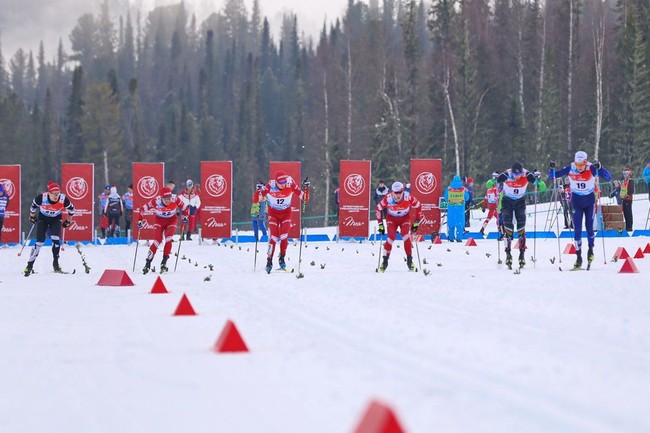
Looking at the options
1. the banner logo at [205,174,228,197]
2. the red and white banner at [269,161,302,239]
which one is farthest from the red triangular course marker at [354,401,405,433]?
the banner logo at [205,174,228,197]

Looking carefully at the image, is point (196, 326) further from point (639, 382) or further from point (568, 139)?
point (568, 139)

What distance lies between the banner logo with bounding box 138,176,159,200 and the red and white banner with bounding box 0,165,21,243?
→ 3631mm

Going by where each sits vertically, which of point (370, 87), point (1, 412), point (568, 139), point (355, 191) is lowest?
point (1, 412)

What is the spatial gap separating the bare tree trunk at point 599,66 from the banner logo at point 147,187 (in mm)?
23030

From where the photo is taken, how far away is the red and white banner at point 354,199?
28375mm

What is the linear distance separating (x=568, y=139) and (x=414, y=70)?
944 centimetres

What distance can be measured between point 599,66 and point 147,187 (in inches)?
1019

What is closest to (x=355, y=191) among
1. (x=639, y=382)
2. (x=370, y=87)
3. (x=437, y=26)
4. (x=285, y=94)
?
(x=639, y=382)

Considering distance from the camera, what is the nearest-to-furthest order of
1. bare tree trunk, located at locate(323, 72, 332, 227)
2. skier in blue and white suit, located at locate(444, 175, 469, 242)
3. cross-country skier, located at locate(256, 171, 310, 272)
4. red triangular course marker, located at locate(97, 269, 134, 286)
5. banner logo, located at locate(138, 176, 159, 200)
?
red triangular course marker, located at locate(97, 269, 134, 286) < cross-country skier, located at locate(256, 171, 310, 272) < skier in blue and white suit, located at locate(444, 175, 469, 242) < banner logo, located at locate(138, 176, 159, 200) < bare tree trunk, located at locate(323, 72, 332, 227)

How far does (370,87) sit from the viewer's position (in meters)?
61.1

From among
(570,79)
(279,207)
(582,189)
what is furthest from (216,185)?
(570,79)

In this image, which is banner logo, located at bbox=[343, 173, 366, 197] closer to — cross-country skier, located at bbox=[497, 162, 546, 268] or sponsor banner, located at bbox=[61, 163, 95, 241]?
sponsor banner, located at bbox=[61, 163, 95, 241]

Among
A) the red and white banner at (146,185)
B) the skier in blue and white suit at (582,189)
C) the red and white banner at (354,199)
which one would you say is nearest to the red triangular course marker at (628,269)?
the skier in blue and white suit at (582,189)

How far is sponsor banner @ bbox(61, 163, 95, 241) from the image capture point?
28.4m
